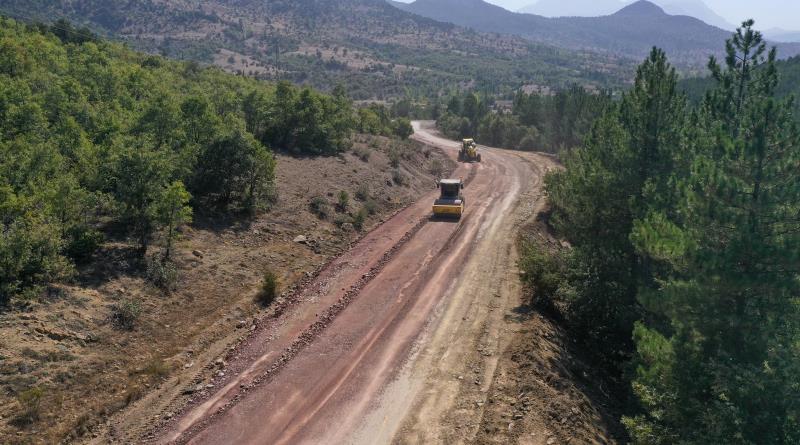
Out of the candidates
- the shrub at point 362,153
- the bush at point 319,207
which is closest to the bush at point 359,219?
the bush at point 319,207

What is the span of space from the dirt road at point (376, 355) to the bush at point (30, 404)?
146 inches

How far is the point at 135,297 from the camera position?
2058 cm

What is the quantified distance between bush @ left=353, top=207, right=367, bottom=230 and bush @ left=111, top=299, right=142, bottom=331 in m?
17.3

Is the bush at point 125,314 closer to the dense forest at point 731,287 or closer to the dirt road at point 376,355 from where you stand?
the dirt road at point 376,355

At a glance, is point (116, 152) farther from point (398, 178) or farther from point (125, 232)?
point (398, 178)

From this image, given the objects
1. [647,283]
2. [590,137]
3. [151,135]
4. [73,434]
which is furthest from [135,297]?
[590,137]

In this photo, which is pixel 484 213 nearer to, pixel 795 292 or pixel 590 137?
pixel 590 137

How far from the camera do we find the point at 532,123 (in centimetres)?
10188

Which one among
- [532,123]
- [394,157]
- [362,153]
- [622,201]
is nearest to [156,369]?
[622,201]

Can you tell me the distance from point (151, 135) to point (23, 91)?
367 inches

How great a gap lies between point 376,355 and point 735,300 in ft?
40.6

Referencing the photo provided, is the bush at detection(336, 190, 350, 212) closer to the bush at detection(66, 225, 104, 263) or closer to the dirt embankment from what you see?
the dirt embankment

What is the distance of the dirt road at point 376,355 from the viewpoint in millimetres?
15953

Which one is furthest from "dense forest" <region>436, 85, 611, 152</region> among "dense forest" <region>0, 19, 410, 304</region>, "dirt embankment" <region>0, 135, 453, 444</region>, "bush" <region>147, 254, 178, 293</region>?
"bush" <region>147, 254, 178, 293</region>
